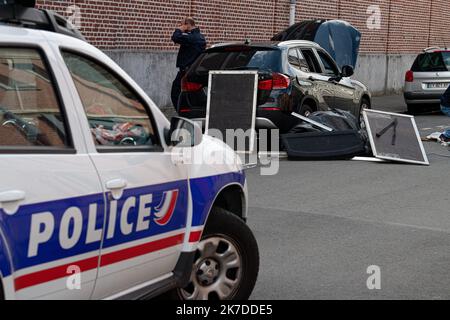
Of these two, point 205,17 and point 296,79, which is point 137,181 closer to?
point 296,79

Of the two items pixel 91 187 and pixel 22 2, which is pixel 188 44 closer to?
pixel 22 2

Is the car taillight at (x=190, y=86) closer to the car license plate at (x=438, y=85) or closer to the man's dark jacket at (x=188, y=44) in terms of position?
the man's dark jacket at (x=188, y=44)

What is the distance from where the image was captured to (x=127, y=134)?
189 inches

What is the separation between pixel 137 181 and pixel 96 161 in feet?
0.97

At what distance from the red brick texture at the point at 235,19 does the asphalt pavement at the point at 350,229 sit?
6.07 metres

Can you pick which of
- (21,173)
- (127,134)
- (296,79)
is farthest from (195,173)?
(296,79)

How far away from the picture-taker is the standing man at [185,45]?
660 inches

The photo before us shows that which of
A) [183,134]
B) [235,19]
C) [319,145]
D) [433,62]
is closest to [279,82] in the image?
[319,145]

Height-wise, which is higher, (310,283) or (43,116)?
(43,116)

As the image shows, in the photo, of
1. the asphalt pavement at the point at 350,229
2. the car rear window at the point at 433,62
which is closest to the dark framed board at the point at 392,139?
the asphalt pavement at the point at 350,229

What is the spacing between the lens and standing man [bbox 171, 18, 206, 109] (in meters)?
16.8

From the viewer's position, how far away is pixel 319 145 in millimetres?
12867

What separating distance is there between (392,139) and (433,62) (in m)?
10.1

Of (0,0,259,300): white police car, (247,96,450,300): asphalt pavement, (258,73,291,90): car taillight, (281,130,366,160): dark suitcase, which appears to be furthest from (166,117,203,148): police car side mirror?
(258,73,291,90): car taillight
